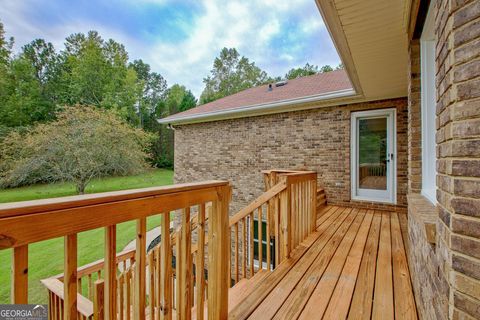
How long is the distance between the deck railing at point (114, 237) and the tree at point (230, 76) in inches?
963

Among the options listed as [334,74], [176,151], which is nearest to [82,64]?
[176,151]

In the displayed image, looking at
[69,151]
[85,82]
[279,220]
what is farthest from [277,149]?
[85,82]

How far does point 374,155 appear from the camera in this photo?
538 cm

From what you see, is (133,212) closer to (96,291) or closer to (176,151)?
(96,291)

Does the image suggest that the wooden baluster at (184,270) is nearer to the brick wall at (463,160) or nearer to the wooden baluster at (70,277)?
the wooden baluster at (70,277)

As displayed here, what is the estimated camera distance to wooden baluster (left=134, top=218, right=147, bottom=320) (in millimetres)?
1021

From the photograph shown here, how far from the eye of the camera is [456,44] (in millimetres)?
895

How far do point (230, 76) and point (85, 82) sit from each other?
14104mm

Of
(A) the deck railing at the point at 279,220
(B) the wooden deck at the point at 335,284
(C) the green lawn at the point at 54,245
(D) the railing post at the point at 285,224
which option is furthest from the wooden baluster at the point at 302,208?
(C) the green lawn at the point at 54,245

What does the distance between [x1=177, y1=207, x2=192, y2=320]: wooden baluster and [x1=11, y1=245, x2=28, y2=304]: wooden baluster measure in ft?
2.18

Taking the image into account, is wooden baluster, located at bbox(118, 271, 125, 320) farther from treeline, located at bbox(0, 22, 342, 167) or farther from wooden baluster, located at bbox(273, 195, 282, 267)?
treeline, located at bbox(0, 22, 342, 167)

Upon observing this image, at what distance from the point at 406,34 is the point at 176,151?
7851 millimetres

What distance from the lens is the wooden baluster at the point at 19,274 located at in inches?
25.9

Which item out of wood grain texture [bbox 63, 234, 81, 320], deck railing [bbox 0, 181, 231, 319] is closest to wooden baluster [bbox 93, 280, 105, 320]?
deck railing [bbox 0, 181, 231, 319]
